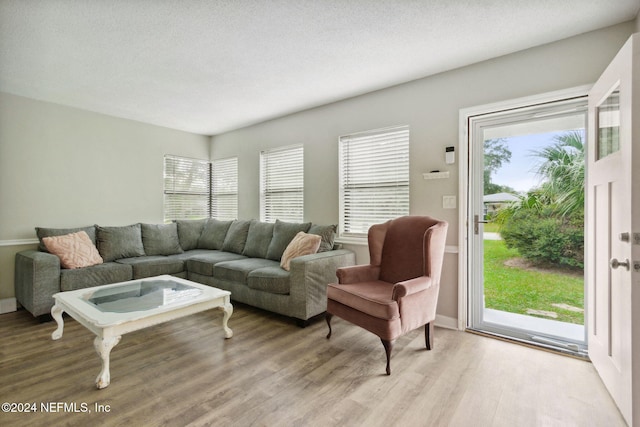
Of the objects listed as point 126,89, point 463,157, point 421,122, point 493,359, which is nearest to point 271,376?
point 493,359

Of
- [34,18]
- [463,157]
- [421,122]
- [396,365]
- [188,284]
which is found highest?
[34,18]

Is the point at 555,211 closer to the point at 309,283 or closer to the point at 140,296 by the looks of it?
the point at 309,283

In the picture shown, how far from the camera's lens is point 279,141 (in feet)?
14.6

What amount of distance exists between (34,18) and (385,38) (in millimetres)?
2514

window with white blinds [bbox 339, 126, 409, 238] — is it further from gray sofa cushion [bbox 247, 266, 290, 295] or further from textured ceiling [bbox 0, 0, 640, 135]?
gray sofa cushion [bbox 247, 266, 290, 295]

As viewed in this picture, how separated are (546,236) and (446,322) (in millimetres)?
1176

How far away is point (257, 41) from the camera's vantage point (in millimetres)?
2408

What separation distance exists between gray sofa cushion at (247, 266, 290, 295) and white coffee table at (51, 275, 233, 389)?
53cm

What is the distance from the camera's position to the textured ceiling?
2027 mm

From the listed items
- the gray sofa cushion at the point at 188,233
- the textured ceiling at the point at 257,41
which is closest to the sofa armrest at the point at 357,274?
the textured ceiling at the point at 257,41

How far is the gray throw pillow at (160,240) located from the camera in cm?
422

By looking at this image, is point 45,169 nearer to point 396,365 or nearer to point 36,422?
point 36,422

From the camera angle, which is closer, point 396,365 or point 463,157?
point 396,365

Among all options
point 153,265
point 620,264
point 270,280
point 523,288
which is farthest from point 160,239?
point 620,264
